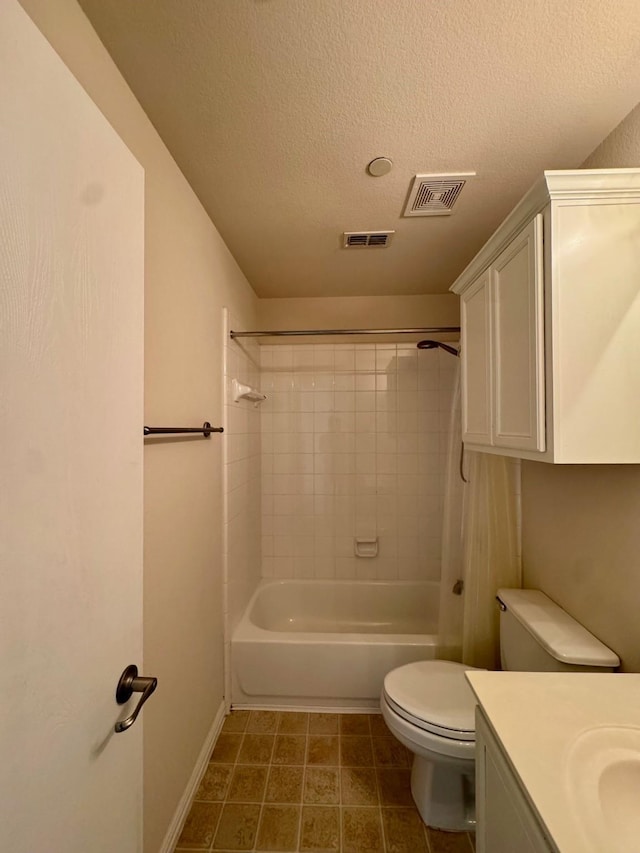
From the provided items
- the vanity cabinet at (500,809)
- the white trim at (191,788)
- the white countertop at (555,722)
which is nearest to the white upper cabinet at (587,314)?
the white countertop at (555,722)

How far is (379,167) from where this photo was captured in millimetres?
1305

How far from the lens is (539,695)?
908 millimetres

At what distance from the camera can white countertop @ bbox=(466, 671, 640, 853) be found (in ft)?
2.01

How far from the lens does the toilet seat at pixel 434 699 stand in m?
1.28

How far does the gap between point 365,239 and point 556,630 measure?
1.82 meters

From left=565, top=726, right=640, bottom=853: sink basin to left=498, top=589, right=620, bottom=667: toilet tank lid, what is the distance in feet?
1.31

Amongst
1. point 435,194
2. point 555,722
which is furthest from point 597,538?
point 435,194

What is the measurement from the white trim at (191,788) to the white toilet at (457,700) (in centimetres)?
79

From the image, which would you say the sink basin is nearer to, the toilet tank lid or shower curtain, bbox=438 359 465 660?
the toilet tank lid

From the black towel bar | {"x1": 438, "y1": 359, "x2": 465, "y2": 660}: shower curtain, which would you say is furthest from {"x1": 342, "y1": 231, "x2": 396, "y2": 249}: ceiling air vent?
the black towel bar

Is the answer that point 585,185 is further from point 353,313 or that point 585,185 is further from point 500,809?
point 353,313

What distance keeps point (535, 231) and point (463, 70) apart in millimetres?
453

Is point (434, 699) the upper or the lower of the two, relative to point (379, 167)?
lower

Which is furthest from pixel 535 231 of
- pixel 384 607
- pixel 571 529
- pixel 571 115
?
pixel 384 607
